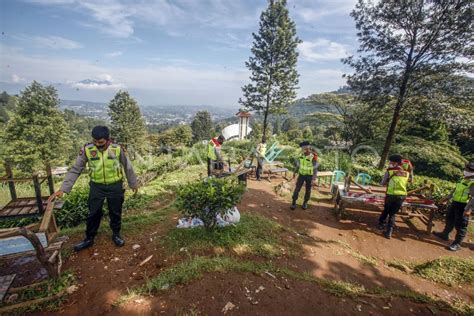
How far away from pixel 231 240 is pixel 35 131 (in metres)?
27.1

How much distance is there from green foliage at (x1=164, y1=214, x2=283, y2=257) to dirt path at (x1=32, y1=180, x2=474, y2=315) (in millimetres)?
282

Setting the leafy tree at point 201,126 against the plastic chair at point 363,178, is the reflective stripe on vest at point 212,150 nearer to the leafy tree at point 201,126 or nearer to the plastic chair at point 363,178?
the plastic chair at point 363,178

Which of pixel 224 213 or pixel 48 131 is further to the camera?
pixel 48 131

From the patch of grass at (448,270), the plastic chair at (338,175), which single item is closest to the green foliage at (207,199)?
the patch of grass at (448,270)

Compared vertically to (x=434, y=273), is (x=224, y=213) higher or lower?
higher

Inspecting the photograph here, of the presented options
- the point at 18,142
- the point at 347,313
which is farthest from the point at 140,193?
the point at 18,142

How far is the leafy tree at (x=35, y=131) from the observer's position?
2173 centimetres

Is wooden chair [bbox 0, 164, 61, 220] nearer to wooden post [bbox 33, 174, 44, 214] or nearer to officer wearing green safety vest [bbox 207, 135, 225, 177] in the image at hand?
wooden post [bbox 33, 174, 44, 214]

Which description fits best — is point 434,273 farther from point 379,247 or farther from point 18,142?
point 18,142

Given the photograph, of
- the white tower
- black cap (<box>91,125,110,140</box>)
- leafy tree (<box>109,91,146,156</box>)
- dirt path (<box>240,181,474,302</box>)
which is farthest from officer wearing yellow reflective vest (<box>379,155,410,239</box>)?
leafy tree (<box>109,91,146,156</box>)

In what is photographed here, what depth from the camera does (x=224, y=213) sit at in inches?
156

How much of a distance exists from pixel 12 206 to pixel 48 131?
78.6 feet

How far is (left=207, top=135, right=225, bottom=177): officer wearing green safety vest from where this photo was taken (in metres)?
6.86

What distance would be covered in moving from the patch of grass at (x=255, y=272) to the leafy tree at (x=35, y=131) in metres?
25.1
